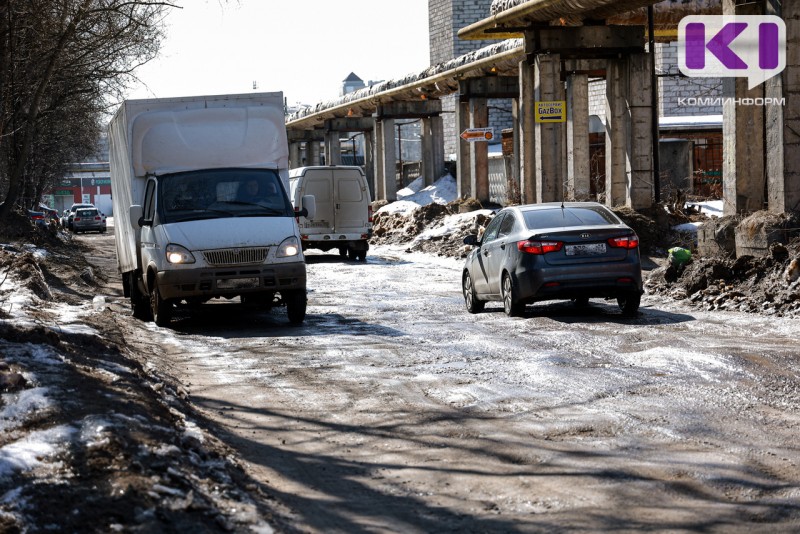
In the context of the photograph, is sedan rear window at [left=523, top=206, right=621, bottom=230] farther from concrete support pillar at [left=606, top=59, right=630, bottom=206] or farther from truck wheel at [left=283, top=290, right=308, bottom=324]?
concrete support pillar at [left=606, top=59, right=630, bottom=206]

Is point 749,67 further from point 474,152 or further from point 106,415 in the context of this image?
point 474,152

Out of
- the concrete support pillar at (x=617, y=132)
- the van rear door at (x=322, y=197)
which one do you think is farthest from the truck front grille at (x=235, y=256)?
the van rear door at (x=322, y=197)

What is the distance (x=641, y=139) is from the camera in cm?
2658

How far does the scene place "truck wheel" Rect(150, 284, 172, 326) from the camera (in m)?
15.2

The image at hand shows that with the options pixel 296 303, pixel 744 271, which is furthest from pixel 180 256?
pixel 744 271

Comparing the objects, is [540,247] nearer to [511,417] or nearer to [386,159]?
[511,417]

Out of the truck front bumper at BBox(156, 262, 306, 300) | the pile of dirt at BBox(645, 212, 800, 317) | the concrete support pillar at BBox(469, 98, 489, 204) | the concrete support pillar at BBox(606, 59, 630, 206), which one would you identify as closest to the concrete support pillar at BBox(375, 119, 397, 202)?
the concrete support pillar at BBox(469, 98, 489, 204)

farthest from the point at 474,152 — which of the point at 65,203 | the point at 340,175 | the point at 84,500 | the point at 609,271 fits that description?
the point at 65,203

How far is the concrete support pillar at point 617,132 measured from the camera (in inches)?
1099

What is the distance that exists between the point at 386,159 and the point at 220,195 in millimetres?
40605

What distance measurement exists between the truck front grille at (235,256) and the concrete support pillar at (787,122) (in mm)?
7787

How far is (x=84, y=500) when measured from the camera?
16.9 feet

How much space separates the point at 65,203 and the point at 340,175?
140m

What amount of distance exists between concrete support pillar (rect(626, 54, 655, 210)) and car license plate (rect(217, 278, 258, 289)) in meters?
13.4
